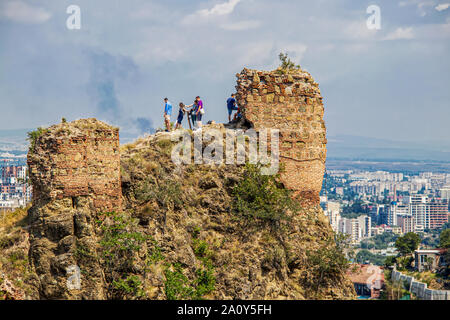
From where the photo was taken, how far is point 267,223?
23672 millimetres

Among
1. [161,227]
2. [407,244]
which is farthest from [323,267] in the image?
[407,244]

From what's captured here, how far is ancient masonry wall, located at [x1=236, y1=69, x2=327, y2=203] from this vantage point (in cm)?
2466

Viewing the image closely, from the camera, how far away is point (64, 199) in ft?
67.6

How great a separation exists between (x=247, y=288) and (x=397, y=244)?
→ 235ft

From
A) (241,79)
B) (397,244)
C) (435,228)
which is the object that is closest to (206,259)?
(241,79)

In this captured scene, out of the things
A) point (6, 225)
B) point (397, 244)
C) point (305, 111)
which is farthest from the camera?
point (397, 244)

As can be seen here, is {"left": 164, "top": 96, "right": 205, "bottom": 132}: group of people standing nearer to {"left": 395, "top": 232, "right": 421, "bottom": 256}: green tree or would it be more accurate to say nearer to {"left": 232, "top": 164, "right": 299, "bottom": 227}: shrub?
{"left": 232, "top": 164, "right": 299, "bottom": 227}: shrub

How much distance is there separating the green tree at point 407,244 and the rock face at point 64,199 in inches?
2861

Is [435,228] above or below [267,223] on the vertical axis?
below

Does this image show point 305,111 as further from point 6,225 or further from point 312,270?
point 6,225

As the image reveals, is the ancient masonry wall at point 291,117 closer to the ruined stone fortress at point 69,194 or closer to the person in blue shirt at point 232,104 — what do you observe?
the person in blue shirt at point 232,104

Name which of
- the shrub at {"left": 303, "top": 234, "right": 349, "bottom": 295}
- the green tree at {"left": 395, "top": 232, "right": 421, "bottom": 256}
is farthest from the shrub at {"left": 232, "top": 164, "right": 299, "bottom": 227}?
the green tree at {"left": 395, "top": 232, "right": 421, "bottom": 256}

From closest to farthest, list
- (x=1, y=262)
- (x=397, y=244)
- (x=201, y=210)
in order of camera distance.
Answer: (x=1, y=262)
(x=201, y=210)
(x=397, y=244)

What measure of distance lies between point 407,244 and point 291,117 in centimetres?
6874
